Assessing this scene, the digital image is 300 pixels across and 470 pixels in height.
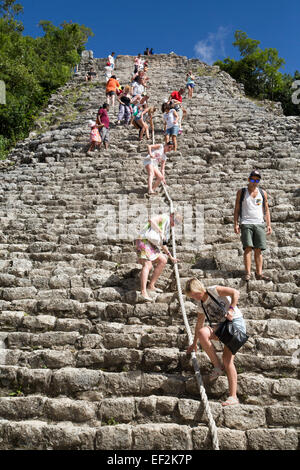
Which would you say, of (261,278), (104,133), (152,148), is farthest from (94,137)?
(261,278)

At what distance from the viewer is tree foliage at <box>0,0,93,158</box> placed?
18891 millimetres

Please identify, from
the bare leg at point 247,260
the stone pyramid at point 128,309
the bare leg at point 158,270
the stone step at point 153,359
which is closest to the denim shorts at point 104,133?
the stone pyramid at point 128,309

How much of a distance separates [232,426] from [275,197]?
15.2 feet

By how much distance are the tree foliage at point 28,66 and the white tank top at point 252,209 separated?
48.5 feet

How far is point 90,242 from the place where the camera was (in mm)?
5598

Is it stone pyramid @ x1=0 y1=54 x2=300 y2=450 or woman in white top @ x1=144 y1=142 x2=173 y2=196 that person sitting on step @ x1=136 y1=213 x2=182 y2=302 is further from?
woman in white top @ x1=144 y1=142 x2=173 y2=196

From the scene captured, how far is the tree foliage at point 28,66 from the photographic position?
18.9m

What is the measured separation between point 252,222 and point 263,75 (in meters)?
26.4

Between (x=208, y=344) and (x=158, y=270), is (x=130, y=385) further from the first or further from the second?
(x=158, y=270)

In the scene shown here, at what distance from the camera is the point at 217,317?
3053 mm

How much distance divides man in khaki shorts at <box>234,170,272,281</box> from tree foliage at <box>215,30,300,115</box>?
23302 mm

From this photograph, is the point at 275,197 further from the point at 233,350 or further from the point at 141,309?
the point at 233,350

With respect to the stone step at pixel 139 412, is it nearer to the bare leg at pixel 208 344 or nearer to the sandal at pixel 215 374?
the sandal at pixel 215 374

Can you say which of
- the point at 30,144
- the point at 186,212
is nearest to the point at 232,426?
the point at 186,212
